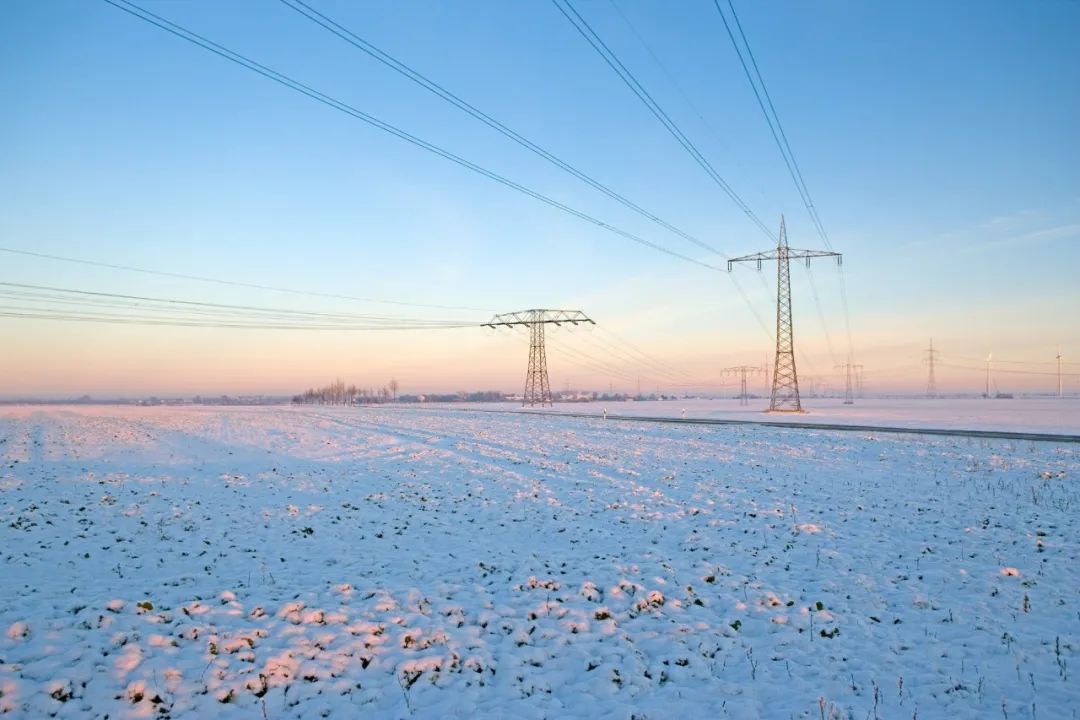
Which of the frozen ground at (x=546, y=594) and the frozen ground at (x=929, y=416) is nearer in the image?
the frozen ground at (x=546, y=594)

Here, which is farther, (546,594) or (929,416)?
(929,416)

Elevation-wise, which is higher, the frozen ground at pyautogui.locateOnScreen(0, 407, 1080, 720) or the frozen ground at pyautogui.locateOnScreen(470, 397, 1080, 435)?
the frozen ground at pyautogui.locateOnScreen(470, 397, 1080, 435)

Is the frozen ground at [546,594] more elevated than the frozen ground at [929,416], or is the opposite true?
the frozen ground at [929,416]

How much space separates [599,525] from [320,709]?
909cm

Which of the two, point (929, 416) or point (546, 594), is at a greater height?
point (929, 416)

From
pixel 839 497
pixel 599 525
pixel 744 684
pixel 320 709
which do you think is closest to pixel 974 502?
pixel 839 497

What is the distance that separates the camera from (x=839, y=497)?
16984 millimetres

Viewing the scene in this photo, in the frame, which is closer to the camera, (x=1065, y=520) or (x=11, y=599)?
(x=11, y=599)

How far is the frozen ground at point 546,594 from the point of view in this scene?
6992 millimetres

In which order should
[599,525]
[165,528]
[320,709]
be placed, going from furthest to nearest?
1. [599,525]
2. [165,528]
3. [320,709]

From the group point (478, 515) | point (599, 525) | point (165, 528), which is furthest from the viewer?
point (478, 515)

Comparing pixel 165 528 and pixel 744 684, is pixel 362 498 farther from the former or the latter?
pixel 744 684

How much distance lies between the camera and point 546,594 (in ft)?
33.5

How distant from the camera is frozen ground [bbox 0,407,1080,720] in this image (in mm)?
6992
